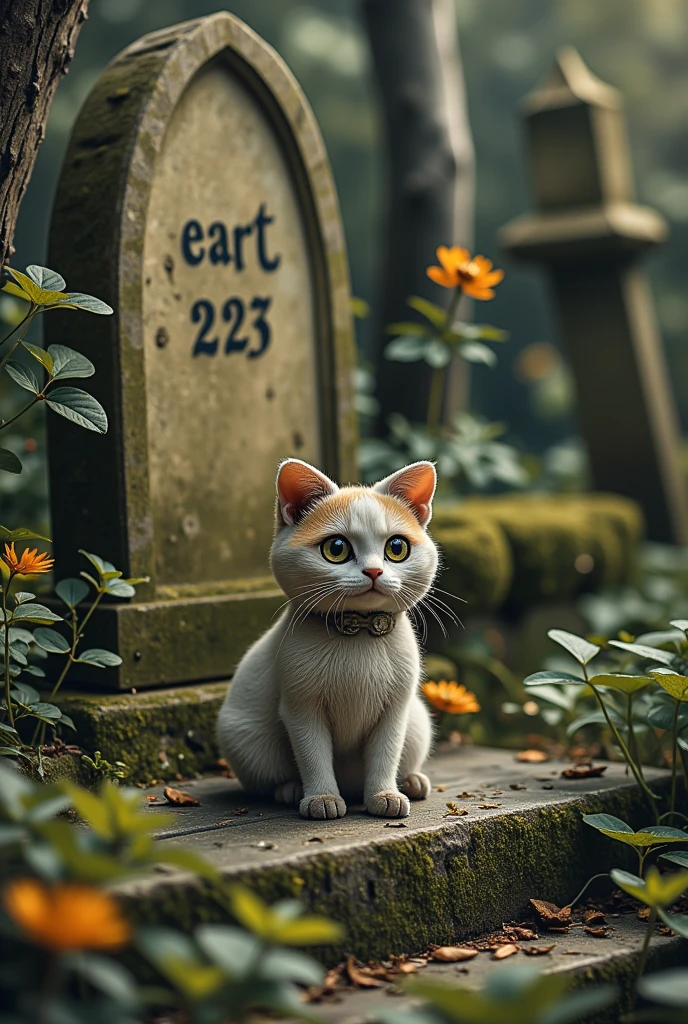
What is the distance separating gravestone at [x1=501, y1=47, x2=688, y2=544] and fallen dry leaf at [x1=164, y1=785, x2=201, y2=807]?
4.23 meters

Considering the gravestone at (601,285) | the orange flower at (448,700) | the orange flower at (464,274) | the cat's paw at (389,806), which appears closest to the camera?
the cat's paw at (389,806)

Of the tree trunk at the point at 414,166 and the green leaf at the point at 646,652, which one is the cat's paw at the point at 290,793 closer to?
the green leaf at the point at 646,652

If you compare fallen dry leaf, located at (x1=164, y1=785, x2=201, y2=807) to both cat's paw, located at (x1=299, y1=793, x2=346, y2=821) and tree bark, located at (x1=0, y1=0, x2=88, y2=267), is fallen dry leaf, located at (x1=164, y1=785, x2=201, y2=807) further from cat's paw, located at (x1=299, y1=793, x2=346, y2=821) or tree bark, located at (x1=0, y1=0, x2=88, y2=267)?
tree bark, located at (x1=0, y1=0, x2=88, y2=267)

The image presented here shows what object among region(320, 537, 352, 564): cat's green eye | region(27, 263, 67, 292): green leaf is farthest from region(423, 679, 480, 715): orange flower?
region(27, 263, 67, 292): green leaf

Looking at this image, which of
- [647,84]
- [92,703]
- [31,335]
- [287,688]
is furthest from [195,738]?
[647,84]

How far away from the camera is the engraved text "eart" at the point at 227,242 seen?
137 inches

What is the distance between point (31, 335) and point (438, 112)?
4017 millimetres

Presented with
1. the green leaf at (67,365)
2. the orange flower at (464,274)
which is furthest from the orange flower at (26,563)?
the orange flower at (464,274)

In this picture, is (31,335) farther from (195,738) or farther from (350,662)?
(350,662)

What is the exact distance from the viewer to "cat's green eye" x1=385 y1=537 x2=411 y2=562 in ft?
8.52

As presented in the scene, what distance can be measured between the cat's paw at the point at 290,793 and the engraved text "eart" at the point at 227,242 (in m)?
1.63

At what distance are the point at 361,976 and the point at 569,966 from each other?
17.0 inches

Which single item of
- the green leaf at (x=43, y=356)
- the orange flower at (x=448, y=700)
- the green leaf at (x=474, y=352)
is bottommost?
the orange flower at (x=448, y=700)

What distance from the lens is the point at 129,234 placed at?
3213mm
